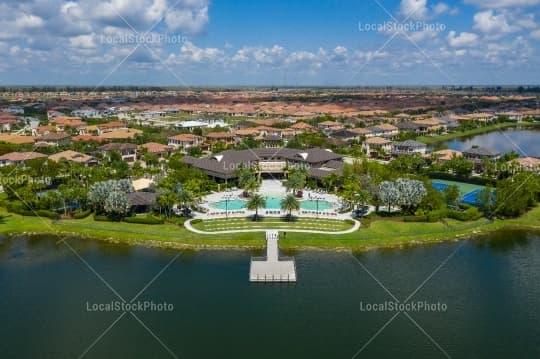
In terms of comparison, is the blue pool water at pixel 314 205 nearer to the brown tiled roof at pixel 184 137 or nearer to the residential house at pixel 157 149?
the residential house at pixel 157 149

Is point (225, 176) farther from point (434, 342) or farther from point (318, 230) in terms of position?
point (434, 342)

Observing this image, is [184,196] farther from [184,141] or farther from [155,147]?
[184,141]

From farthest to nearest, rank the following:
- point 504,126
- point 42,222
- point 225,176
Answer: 1. point 504,126
2. point 225,176
3. point 42,222

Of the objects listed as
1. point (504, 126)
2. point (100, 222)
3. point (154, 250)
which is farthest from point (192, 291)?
point (504, 126)

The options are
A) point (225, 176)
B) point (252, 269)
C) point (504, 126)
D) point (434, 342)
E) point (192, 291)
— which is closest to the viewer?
point (434, 342)

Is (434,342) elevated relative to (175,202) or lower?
lower

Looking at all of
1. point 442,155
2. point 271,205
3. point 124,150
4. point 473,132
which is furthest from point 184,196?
point 473,132

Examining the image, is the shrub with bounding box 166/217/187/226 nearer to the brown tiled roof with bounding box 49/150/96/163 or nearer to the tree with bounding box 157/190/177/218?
the tree with bounding box 157/190/177/218
